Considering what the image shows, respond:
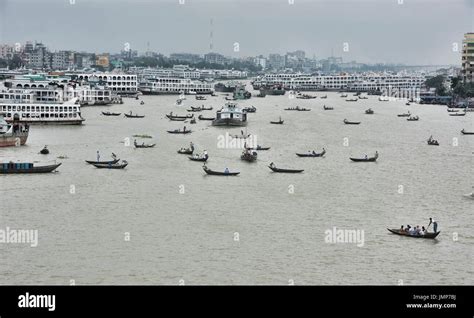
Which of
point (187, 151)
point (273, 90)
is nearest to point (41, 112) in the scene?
point (187, 151)

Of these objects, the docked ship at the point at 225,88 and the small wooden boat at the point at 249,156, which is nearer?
the small wooden boat at the point at 249,156

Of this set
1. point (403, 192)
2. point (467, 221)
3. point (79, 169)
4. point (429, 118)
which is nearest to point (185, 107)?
point (429, 118)

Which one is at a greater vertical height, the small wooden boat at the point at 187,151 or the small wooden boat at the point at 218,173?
the small wooden boat at the point at 187,151

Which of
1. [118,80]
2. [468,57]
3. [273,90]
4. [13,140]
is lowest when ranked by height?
[13,140]

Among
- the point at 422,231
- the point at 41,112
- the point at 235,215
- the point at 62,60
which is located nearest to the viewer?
the point at 422,231

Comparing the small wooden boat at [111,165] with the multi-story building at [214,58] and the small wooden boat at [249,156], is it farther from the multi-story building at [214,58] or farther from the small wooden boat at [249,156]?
→ the multi-story building at [214,58]

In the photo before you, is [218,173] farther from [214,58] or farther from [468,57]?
[214,58]

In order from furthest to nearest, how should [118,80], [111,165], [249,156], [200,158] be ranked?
[118,80] < [249,156] < [200,158] < [111,165]

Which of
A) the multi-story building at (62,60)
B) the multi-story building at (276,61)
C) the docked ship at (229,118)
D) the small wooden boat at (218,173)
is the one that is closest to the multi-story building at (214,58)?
the multi-story building at (276,61)
